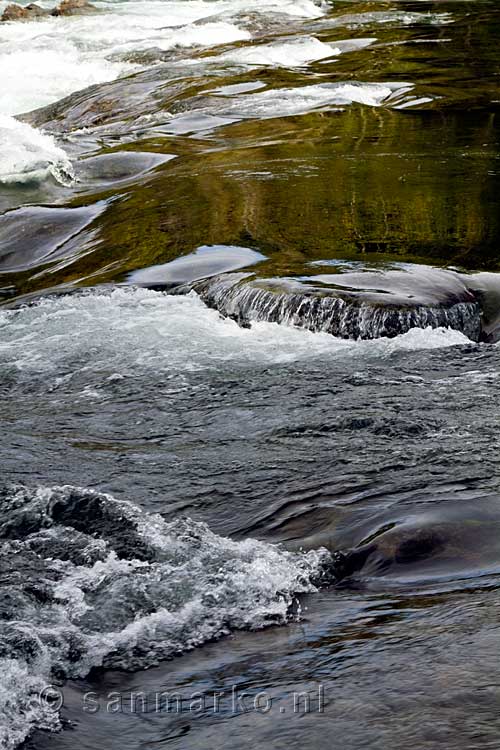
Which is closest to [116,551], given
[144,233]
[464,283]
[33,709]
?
[33,709]

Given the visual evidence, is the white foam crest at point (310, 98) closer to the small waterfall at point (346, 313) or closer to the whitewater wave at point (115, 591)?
the small waterfall at point (346, 313)

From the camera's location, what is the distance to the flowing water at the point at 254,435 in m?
3.29

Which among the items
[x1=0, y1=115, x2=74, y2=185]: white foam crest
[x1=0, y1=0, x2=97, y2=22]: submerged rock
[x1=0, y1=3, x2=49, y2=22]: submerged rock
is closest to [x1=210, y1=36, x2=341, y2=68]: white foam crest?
[x1=0, y1=115, x2=74, y2=185]: white foam crest

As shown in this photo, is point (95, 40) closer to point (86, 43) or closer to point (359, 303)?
point (86, 43)

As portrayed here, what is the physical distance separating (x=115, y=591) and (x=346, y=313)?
350 cm

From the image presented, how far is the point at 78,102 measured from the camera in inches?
698

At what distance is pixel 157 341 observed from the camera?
6996 mm

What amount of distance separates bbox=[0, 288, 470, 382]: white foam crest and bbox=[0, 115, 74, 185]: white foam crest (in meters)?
4.97

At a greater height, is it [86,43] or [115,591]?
[86,43]

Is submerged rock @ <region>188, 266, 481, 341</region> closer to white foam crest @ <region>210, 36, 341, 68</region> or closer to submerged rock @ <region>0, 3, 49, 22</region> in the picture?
white foam crest @ <region>210, 36, 341, 68</region>

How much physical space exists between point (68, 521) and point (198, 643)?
117 cm

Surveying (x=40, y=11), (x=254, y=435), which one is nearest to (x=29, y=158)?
(x=254, y=435)

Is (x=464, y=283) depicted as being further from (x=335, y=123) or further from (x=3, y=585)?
(x=335, y=123)

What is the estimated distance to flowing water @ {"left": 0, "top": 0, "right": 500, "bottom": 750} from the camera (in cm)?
329
